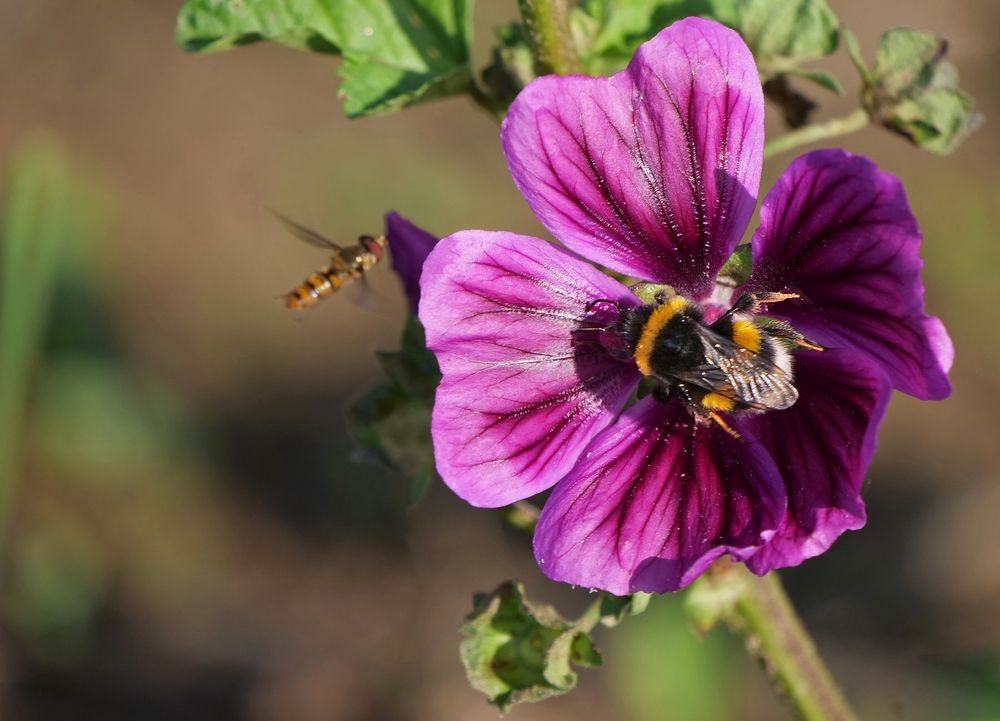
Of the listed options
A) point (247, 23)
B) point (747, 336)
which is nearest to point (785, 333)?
point (747, 336)

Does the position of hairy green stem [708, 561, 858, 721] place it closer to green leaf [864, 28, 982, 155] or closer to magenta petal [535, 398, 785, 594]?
magenta petal [535, 398, 785, 594]

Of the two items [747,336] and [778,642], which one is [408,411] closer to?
[747,336]

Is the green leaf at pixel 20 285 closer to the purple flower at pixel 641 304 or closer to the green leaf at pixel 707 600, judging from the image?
the purple flower at pixel 641 304

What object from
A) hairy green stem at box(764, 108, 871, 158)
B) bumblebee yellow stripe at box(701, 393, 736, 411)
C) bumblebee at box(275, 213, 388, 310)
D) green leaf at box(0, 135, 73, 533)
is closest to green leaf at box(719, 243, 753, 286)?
bumblebee yellow stripe at box(701, 393, 736, 411)

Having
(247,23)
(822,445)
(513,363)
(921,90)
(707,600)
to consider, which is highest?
(247,23)

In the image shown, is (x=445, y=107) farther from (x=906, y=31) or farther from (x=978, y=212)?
(x=906, y=31)

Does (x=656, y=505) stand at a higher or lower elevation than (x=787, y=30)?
lower

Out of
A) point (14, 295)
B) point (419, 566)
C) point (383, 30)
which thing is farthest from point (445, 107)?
point (383, 30)
